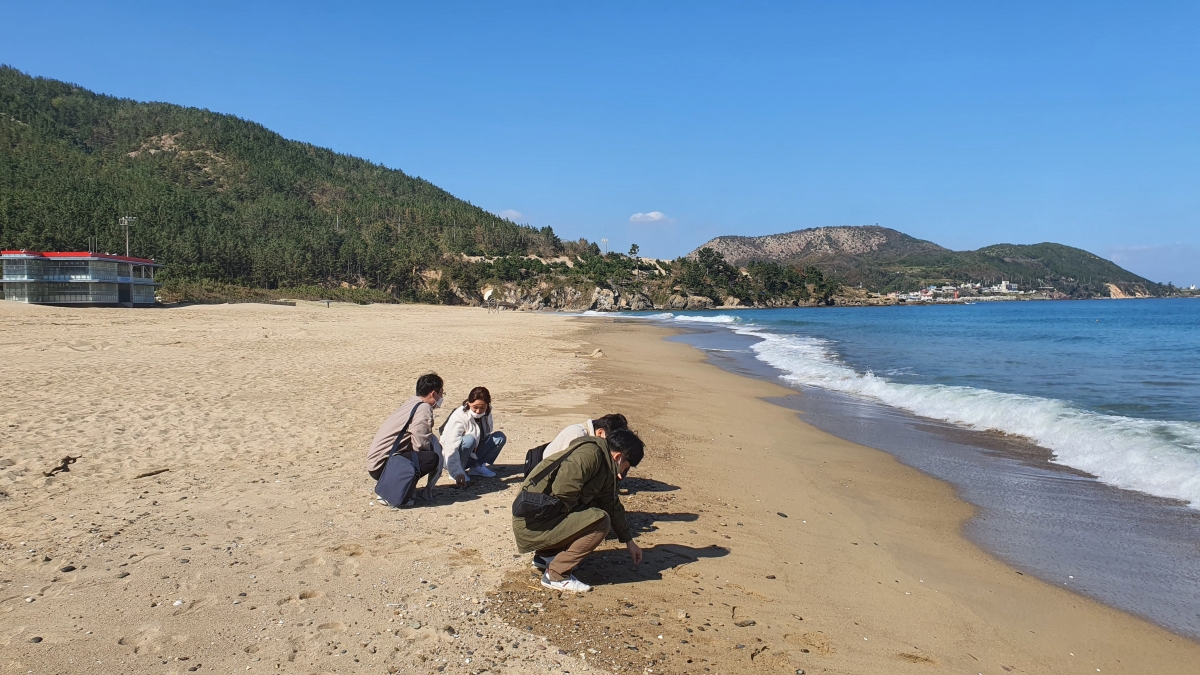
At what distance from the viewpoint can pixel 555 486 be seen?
4.32 m

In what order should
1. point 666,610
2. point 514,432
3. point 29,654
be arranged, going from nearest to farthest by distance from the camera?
point 29,654
point 666,610
point 514,432

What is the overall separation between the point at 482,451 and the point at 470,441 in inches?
15.1

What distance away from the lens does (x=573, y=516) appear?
4.36 m

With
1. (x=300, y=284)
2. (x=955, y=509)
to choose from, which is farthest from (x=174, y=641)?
(x=300, y=284)

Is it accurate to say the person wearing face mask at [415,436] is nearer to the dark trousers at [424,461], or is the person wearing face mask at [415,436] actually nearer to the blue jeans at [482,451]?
the dark trousers at [424,461]

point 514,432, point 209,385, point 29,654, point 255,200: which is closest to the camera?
point 29,654

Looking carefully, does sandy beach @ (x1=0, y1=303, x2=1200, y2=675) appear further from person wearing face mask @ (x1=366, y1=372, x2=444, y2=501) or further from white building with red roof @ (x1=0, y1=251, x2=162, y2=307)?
white building with red roof @ (x1=0, y1=251, x2=162, y2=307)

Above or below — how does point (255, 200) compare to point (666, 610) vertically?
above

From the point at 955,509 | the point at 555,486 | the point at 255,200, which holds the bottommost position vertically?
the point at 955,509

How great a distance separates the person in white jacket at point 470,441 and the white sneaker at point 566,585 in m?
2.24

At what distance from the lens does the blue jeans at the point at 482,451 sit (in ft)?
21.2

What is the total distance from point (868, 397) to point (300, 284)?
77.6 metres

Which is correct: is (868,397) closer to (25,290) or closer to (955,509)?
(955,509)

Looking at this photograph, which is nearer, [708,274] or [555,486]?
[555,486]
